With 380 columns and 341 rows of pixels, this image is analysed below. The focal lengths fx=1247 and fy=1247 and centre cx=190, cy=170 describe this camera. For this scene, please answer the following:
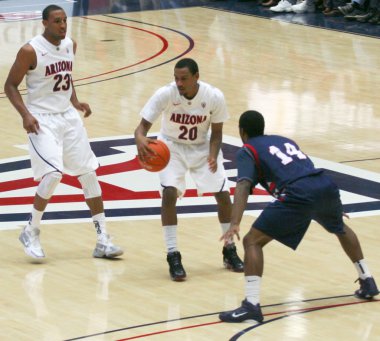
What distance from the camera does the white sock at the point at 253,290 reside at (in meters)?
8.20

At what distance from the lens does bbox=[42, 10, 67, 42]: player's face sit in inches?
383

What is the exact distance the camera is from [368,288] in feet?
28.3

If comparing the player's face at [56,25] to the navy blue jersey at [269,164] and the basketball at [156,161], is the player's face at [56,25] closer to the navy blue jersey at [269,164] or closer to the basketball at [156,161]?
the basketball at [156,161]

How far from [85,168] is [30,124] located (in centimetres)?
60

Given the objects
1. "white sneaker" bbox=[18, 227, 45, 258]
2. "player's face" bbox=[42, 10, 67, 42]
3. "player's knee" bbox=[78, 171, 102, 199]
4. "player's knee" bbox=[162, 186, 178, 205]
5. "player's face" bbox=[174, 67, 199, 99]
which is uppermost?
"player's face" bbox=[42, 10, 67, 42]

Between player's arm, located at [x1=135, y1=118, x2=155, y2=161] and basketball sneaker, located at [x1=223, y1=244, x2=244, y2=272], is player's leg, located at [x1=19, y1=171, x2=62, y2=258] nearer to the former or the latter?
player's arm, located at [x1=135, y1=118, x2=155, y2=161]

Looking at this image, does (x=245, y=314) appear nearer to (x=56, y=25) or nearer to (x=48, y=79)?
(x=48, y=79)

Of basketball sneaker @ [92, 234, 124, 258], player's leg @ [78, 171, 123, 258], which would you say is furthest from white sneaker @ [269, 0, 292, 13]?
basketball sneaker @ [92, 234, 124, 258]

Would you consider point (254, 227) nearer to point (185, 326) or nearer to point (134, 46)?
point (185, 326)

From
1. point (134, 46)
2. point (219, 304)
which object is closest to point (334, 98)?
point (134, 46)

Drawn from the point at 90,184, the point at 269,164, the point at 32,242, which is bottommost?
the point at 32,242

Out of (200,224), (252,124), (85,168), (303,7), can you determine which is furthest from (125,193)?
(303,7)

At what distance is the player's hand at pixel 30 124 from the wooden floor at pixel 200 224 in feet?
3.47

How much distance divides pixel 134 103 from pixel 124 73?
2099 millimetres
